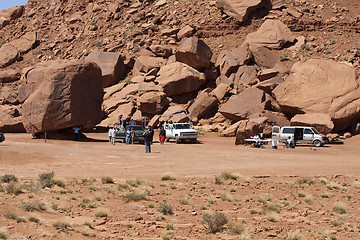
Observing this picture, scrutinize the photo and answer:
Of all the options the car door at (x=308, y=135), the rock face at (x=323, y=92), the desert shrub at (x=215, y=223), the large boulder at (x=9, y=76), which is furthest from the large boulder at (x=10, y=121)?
the desert shrub at (x=215, y=223)

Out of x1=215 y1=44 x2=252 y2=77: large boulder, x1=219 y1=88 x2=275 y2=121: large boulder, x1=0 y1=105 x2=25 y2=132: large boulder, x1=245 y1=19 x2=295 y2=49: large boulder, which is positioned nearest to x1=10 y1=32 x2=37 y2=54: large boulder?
x1=0 y1=105 x2=25 y2=132: large boulder

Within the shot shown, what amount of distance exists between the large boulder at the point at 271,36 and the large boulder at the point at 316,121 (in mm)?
23158

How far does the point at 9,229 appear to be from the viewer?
32.1 feet

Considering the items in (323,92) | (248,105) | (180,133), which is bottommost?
(180,133)

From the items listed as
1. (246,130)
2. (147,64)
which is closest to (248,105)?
(246,130)

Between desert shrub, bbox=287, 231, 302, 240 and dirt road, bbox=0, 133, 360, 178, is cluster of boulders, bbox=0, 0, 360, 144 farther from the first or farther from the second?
desert shrub, bbox=287, 231, 302, 240

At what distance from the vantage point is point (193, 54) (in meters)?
53.2

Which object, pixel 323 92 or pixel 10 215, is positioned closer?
pixel 10 215

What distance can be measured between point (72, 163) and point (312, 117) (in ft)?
77.5

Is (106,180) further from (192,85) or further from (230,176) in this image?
(192,85)

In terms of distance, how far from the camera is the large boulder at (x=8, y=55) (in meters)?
68.2

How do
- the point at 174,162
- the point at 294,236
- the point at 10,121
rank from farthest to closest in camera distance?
the point at 10,121, the point at 174,162, the point at 294,236

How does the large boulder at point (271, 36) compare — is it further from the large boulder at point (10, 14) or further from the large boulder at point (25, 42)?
the large boulder at point (10, 14)

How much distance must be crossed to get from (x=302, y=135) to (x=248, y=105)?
8.76 m
